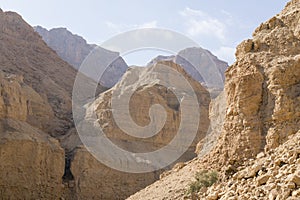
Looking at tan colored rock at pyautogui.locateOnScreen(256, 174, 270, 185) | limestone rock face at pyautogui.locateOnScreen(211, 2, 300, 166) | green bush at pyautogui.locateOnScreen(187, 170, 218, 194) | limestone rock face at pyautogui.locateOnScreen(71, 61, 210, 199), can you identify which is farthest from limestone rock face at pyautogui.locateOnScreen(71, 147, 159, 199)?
tan colored rock at pyautogui.locateOnScreen(256, 174, 270, 185)

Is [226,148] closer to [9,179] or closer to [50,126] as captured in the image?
[9,179]

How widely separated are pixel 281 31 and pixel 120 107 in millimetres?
29990

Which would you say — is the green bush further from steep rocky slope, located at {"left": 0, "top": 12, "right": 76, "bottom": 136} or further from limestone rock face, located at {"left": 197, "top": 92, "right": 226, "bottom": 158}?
steep rocky slope, located at {"left": 0, "top": 12, "right": 76, "bottom": 136}

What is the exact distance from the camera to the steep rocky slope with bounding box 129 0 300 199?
46.0 feet

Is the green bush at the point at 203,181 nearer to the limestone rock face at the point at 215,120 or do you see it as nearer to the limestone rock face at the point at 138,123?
the limestone rock face at the point at 215,120

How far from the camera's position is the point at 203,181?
48.1 ft

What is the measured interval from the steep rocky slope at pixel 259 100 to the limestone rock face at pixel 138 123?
760 inches

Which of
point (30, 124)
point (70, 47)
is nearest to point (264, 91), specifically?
point (30, 124)

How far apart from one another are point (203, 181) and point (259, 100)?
3.19 metres

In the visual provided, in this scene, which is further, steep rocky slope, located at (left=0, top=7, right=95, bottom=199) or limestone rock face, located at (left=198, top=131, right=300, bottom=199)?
steep rocky slope, located at (left=0, top=7, right=95, bottom=199)

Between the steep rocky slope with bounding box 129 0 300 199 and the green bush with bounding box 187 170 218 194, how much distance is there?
367 millimetres

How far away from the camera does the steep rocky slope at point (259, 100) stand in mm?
14008

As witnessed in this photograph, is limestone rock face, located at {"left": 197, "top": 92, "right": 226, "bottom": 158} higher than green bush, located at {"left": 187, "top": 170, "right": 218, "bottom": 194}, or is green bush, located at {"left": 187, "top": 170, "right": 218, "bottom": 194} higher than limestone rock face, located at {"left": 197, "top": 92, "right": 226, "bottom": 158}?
limestone rock face, located at {"left": 197, "top": 92, "right": 226, "bottom": 158}

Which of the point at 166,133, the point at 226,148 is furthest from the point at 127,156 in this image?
the point at 226,148
